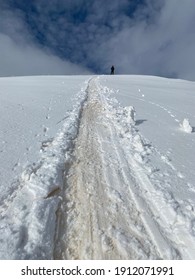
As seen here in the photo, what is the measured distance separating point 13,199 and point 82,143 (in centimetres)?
263

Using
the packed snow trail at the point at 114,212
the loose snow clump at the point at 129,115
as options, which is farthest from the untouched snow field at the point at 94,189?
the loose snow clump at the point at 129,115

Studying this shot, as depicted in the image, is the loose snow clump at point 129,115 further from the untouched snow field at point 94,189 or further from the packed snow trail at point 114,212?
the packed snow trail at point 114,212

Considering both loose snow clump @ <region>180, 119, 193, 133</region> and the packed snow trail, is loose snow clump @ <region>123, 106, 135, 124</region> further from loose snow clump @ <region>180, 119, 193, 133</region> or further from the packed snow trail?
the packed snow trail

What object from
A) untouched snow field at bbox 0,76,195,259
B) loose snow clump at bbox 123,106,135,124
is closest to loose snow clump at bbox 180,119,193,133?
untouched snow field at bbox 0,76,195,259

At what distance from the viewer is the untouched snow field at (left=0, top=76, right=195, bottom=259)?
3.41m

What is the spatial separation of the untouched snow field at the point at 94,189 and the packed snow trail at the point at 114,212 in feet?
0.04

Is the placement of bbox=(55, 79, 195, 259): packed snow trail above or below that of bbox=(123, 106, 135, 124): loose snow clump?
below

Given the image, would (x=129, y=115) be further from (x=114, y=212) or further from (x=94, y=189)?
(x=114, y=212)

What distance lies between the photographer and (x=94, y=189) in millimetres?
4535

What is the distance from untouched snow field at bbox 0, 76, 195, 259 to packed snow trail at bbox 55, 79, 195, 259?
13mm

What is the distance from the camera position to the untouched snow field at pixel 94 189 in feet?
11.2

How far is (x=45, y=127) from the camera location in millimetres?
7566

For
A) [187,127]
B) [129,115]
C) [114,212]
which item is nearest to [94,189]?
[114,212]
